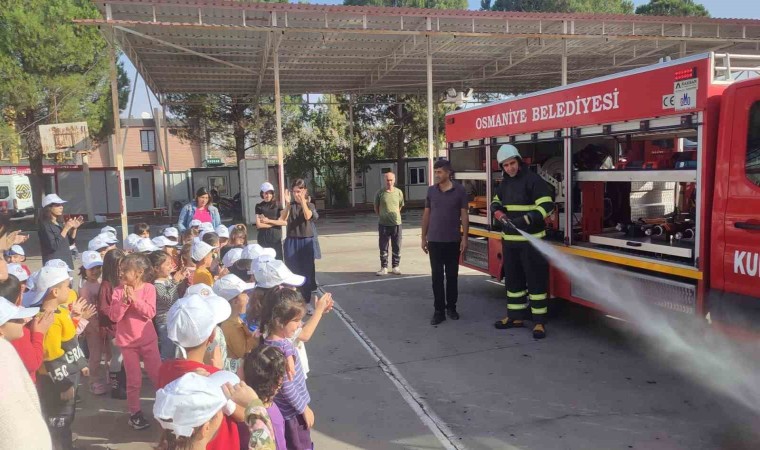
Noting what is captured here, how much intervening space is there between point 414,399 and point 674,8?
44.8m

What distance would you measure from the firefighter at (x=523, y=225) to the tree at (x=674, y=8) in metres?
39.9

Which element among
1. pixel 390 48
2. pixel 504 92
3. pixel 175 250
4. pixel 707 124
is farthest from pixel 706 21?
pixel 175 250

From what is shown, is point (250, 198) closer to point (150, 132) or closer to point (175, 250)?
point (175, 250)

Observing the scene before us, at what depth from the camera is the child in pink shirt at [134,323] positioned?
12.5 feet

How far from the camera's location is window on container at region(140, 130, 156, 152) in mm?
40906

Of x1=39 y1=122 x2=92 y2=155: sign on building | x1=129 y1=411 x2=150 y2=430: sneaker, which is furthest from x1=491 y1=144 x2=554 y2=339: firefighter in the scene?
x1=39 y1=122 x2=92 y2=155: sign on building

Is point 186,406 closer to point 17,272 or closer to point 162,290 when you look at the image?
point 162,290

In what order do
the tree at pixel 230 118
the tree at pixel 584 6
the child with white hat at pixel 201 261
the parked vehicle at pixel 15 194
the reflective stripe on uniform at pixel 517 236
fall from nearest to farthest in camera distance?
1. the child with white hat at pixel 201 261
2. the reflective stripe on uniform at pixel 517 236
3. the tree at pixel 230 118
4. the parked vehicle at pixel 15 194
5. the tree at pixel 584 6

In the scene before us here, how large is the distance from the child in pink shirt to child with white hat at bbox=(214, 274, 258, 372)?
0.64 meters

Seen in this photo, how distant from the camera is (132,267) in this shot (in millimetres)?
3797

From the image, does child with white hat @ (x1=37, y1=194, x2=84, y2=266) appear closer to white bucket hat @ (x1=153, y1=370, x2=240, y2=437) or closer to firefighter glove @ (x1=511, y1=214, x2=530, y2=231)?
firefighter glove @ (x1=511, y1=214, x2=530, y2=231)

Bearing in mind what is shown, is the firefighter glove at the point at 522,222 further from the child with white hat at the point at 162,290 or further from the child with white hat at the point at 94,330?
the child with white hat at the point at 94,330

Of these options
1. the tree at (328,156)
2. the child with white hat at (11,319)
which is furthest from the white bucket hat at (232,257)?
the tree at (328,156)

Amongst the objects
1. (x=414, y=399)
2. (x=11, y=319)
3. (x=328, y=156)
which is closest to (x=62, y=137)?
(x=328, y=156)
